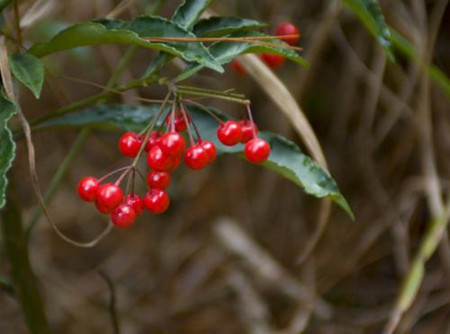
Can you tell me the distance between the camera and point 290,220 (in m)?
2.17

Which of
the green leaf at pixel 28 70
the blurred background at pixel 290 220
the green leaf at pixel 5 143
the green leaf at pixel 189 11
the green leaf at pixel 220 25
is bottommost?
the blurred background at pixel 290 220

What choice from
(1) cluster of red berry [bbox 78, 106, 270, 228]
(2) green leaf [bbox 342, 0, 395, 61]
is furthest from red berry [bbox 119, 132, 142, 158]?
(2) green leaf [bbox 342, 0, 395, 61]

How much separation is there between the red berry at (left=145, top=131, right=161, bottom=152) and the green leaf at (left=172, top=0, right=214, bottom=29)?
0.15m

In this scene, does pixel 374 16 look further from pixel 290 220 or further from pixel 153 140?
pixel 290 220

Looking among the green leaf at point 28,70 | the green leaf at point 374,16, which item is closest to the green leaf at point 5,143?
the green leaf at point 28,70

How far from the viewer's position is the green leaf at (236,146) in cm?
93

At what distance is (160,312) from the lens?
2.08 m

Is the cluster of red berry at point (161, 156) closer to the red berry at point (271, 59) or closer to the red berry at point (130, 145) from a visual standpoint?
the red berry at point (130, 145)

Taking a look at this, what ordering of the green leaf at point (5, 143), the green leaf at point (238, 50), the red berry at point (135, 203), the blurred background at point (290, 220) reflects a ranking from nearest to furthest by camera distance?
the green leaf at point (5, 143) → the green leaf at point (238, 50) → the red berry at point (135, 203) → the blurred background at point (290, 220)

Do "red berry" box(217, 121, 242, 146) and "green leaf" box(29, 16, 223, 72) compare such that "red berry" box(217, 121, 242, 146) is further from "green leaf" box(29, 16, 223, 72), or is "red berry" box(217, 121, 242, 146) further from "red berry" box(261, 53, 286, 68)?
"red berry" box(261, 53, 286, 68)

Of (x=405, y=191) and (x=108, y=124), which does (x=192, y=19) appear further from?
(x=405, y=191)

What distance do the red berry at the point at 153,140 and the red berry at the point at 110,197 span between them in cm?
7

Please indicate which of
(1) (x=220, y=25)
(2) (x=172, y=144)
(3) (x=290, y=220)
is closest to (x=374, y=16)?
(1) (x=220, y=25)

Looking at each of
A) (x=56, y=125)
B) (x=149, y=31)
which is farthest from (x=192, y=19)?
(x=56, y=125)
